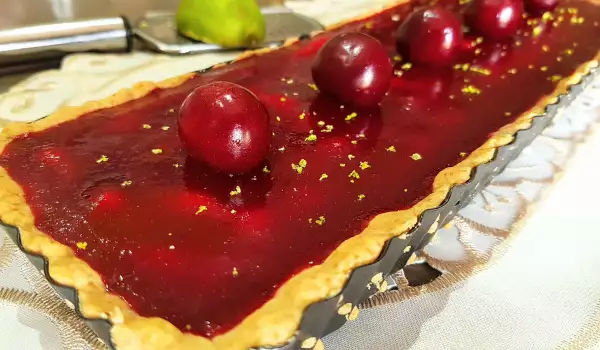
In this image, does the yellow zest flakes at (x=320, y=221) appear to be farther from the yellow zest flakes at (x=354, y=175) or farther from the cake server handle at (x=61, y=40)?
the cake server handle at (x=61, y=40)

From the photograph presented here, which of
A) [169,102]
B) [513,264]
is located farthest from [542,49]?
[169,102]

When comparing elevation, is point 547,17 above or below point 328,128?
above

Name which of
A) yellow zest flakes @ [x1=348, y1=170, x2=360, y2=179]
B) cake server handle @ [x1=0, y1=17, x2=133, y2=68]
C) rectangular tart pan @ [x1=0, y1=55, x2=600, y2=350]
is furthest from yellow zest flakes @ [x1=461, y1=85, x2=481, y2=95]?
cake server handle @ [x1=0, y1=17, x2=133, y2=68]

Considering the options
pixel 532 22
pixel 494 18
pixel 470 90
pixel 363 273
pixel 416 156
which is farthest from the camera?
pixel 532 22

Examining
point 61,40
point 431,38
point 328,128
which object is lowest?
point 61,40

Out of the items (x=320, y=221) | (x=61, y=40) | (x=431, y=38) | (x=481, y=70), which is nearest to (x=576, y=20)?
(x=481, y=70)

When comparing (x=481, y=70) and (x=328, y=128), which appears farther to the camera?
(x=481, y=70)

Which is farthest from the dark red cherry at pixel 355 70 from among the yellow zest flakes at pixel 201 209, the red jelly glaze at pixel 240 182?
the yellow zest flakes at pixel 201 209

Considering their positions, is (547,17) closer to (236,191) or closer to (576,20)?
(576,20)

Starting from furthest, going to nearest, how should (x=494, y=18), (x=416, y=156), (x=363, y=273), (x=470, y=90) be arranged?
(x=494, y=18) < (x=470, y=90) < (x=416, y=156) < (x=363, y=273)
